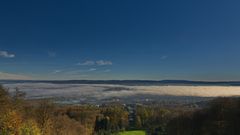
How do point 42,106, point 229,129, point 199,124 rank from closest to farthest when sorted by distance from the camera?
point 229,129
point 42,106
point 199,124

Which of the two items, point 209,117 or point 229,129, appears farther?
point 209,117

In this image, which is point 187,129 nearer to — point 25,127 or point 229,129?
point 229,129

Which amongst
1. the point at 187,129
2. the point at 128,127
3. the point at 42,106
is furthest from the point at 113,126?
the point at 42,106

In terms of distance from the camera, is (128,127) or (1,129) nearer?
(1,129)

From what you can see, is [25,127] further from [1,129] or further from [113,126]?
[113,126]

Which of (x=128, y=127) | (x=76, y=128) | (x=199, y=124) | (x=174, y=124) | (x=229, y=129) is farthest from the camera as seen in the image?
(x=128, y=127)

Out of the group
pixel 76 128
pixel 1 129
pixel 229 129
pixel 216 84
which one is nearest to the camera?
pixel 1 129

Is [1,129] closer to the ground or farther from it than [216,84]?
closer to the ground

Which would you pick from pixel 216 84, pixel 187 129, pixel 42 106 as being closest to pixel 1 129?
pixel 42 106

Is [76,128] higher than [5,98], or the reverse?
[5,98]
